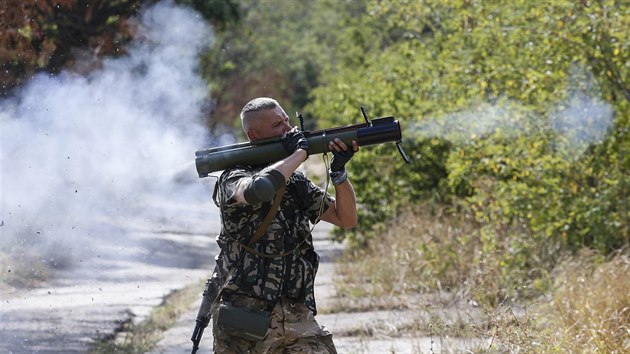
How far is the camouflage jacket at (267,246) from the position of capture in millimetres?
5363

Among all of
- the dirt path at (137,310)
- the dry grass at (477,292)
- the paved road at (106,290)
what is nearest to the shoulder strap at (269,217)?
the dry grass at (477,292)

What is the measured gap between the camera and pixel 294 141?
17.6 feet

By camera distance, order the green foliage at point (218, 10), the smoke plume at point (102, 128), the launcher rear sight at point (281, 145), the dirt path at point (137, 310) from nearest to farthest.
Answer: the launcher rear sight at point (281, 145) < the dirt path at point (137, 310) < the smoke plume at point (102, 128) < the green foliage at point (218, 10)

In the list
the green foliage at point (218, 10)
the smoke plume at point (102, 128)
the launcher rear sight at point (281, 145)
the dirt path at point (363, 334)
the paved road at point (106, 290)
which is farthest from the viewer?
the green foliage at point (218, 10)

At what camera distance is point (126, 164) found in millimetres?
10875

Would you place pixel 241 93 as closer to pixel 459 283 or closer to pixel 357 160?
pixel 357 160

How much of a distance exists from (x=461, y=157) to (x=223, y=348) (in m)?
6.48

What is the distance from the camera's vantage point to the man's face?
546 centimetres

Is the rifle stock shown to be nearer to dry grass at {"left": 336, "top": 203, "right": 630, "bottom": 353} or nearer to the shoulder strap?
the shoulder strap

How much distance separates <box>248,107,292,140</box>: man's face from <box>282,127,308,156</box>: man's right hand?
6cm

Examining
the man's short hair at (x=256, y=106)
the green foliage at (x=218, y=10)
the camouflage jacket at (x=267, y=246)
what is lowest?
the camouflage jacket at (x=267, y=246)

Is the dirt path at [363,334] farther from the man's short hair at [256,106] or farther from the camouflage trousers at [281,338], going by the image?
the man's short hair at [256,106]

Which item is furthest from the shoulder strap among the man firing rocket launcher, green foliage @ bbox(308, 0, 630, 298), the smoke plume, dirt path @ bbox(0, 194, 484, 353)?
green foliage @ bbox(308, 0, 630, 298)

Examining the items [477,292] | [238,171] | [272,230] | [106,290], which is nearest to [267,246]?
[272,230]
